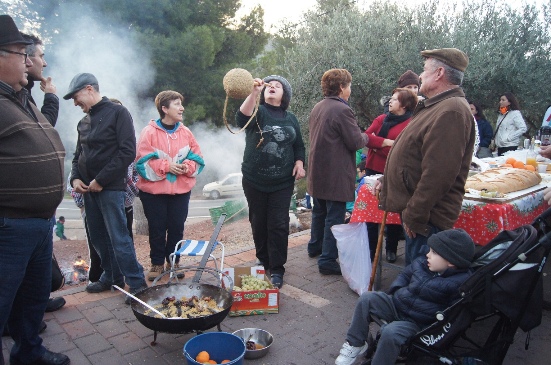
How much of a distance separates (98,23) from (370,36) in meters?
7.06

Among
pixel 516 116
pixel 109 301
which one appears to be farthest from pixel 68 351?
pixel 516 116

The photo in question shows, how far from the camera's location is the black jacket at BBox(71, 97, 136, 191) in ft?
12.1

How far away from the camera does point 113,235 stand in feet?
12.4

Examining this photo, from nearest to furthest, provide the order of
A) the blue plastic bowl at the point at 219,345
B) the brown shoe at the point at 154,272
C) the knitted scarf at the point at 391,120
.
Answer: the blue plastic bowl at the point at 219,345 → the brown shoe at the point at 154,272 → the knitted scarf at the point at 391,120

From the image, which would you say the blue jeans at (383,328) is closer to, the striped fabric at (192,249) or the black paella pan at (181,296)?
the black paella pan at (181,296)


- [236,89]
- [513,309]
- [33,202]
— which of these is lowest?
[513,309]

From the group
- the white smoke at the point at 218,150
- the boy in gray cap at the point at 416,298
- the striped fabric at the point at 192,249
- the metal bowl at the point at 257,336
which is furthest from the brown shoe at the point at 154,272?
the white smoke at the point at 218,150

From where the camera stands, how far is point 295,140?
4332 millimetres

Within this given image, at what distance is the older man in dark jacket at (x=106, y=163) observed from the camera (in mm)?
3676

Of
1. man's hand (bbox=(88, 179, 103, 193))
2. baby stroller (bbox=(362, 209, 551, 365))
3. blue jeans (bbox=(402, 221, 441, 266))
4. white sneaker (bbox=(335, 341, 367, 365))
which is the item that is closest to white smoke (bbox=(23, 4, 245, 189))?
man's hand (bbox=(88, 179, 103, 193))

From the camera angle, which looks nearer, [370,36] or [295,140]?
[295,140]

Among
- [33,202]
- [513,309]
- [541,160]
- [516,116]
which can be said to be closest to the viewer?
[513,309]

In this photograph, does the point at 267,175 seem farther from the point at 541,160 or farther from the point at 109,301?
the point at 541,160

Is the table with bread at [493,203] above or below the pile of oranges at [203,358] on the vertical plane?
above
